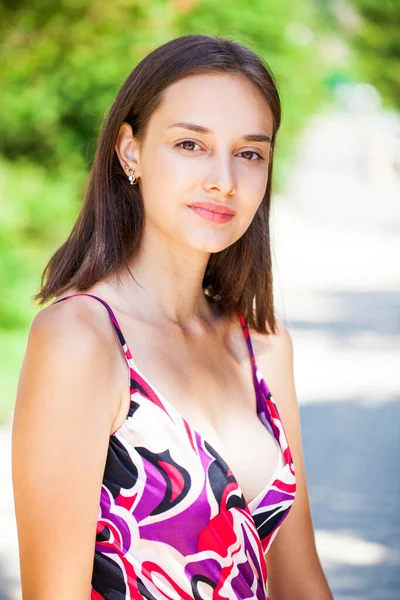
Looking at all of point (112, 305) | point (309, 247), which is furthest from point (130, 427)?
point (309, 247)

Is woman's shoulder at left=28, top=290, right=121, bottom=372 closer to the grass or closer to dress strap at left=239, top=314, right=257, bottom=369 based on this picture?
dress strap at left=239, top=314, right=257, bottom=369

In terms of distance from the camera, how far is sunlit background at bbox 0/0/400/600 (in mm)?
5727

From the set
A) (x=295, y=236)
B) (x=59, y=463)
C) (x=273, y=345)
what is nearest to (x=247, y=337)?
(x=273, y=345)

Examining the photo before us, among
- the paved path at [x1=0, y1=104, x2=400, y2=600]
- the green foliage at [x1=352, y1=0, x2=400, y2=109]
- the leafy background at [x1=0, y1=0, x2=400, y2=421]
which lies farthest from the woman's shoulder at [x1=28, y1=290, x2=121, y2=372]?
the green foliage at [x1=352, y1=0, x2=400, y2=109]

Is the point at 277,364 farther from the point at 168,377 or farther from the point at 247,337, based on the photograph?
the point at 168,377

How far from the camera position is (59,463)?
1948 mm

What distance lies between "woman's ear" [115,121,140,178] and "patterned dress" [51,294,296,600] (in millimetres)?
403

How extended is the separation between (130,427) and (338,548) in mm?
3369

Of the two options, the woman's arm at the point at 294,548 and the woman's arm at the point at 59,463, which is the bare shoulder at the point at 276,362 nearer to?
the woman's arm at the point at 294,548

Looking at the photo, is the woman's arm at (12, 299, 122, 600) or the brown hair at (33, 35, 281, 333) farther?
the brown hair at (33, 35, 281, 333)

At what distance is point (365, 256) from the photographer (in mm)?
16203

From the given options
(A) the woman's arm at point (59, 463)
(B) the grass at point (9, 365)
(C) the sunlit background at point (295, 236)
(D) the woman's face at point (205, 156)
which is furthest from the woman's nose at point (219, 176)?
(B) the grass at point (9, 365)

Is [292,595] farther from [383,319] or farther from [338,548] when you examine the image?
[383,319]

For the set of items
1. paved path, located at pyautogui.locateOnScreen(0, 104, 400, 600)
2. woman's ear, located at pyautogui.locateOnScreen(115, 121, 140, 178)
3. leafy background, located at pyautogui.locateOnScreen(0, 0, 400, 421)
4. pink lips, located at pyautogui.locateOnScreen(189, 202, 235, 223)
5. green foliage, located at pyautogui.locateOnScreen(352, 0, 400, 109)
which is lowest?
paved path, located at pyautogui.locateOnScreen(0, 104, 400, 600)
